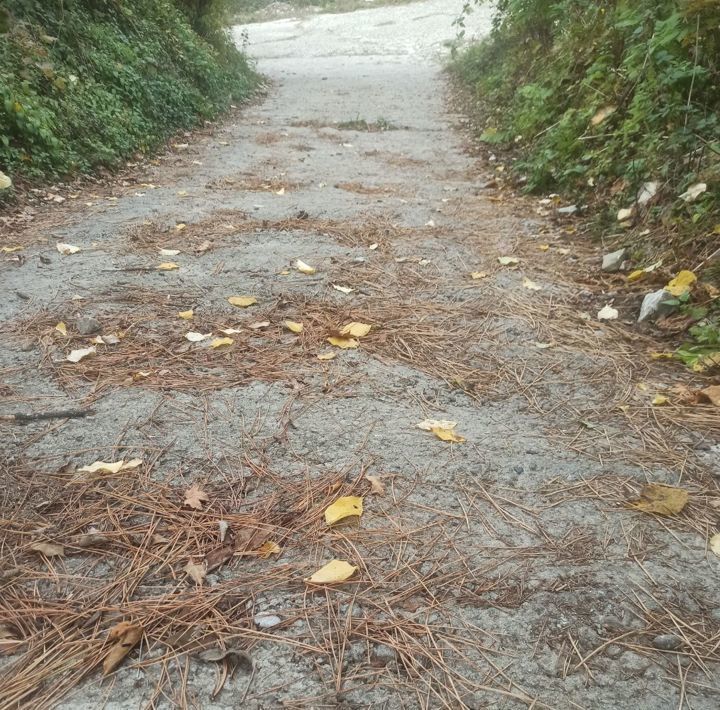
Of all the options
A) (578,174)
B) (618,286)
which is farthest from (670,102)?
(618,286)

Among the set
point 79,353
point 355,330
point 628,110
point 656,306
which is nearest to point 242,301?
Result: point 355,330

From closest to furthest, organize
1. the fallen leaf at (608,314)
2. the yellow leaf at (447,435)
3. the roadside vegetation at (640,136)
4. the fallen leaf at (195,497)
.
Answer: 1. the fallen leaf at (195,497)
2. the yellow leaf at (447,435)
3. the fallen leaf at (608,314)
4. the roadside vegetation at (640,136)

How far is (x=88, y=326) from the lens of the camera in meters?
2.43

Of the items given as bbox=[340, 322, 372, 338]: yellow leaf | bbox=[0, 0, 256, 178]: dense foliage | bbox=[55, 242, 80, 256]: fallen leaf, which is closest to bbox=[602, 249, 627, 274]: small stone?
bbox=[340, 322, 372, 338]: yellow leaf

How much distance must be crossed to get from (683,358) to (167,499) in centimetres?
202

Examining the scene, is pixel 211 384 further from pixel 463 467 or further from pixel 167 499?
pixel 463 467

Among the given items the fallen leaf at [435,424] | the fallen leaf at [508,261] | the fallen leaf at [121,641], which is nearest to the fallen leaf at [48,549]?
the fallen leaf at [121,641]

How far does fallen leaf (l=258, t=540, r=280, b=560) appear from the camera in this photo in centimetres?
139

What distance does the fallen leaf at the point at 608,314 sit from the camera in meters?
2.63

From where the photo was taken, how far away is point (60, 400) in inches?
77.0

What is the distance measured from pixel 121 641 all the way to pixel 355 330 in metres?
1.56

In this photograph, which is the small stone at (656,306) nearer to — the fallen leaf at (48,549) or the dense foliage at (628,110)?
the dense foliage at (628,110)

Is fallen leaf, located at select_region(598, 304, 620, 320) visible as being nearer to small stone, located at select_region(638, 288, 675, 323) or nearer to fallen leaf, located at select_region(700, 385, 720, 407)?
small stone, located at select_region(638, 288, 675, 323)

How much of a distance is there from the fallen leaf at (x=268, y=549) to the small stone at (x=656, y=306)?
201 cm
